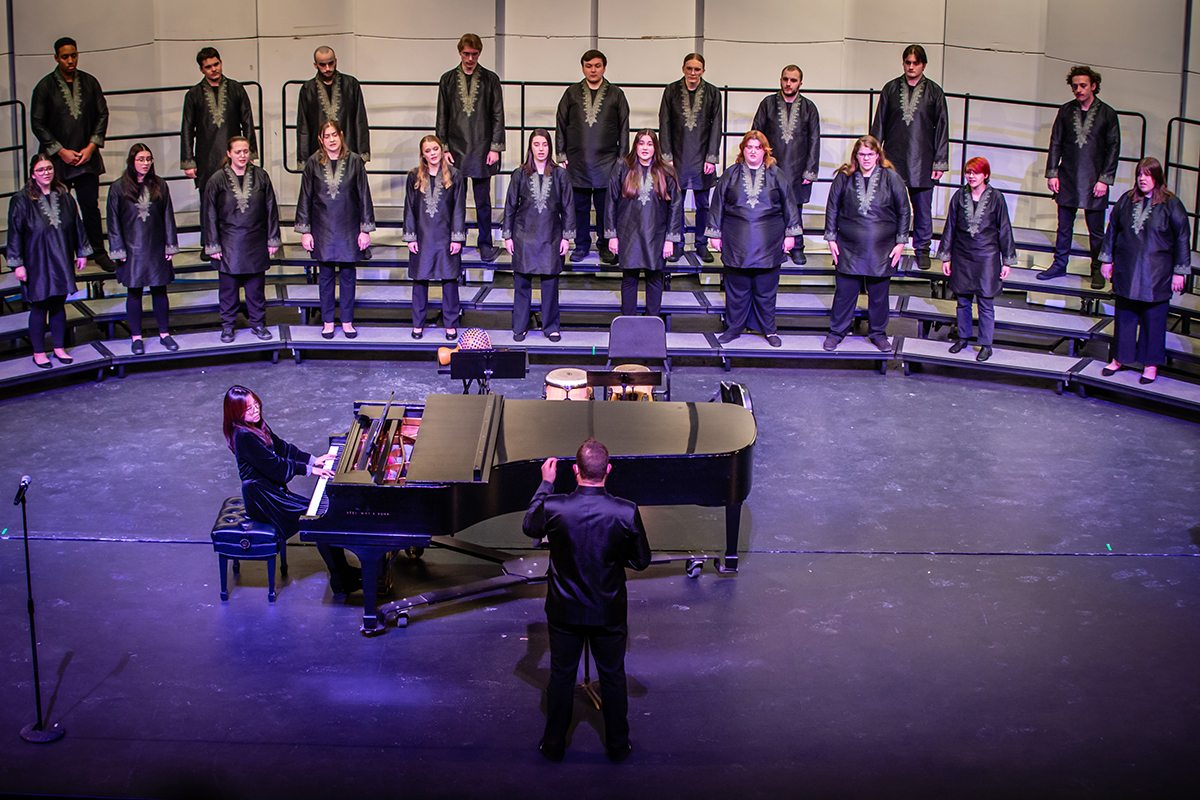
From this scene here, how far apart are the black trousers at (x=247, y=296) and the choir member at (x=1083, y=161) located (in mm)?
5741

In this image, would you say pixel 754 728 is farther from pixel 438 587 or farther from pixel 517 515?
pixel 517 515

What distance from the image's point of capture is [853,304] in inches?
345

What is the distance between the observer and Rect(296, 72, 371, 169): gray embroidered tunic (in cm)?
909

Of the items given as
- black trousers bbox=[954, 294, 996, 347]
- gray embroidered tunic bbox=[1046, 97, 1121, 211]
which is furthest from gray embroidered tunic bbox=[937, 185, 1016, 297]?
gray embroidered tunic bbox=[1046, 97, 1121, 211]

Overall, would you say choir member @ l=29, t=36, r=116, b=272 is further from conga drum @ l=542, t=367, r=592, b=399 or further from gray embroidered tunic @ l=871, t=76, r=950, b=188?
gray embroidered tunic @ l=871, t=76, r=950, b=188

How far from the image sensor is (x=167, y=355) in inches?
332

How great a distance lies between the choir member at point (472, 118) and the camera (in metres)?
8.99

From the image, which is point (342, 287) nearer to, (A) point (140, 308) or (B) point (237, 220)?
(B) point (237, 220)

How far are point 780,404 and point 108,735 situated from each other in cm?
480

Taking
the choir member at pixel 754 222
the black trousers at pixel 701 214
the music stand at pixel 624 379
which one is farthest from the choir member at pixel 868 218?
the music stand at pixel 624 379

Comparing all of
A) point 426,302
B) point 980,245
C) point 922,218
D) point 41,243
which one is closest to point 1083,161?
point 922,218

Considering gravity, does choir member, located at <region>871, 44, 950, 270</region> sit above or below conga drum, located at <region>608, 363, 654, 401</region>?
above

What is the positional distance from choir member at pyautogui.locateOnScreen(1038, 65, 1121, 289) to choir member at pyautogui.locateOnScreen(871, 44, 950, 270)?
2.68 feet

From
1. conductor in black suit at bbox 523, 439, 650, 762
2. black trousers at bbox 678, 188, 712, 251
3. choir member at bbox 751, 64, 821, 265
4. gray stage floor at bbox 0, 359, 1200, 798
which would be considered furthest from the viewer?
black trousers at bbox 678, 188, 712, 251
